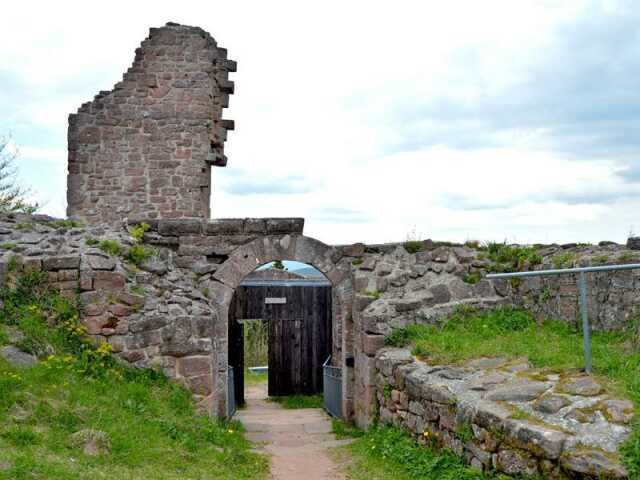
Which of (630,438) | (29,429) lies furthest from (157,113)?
(630,438)

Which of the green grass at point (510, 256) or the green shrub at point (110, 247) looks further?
the green grass at point (510, 256)

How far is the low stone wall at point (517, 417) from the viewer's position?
454cm

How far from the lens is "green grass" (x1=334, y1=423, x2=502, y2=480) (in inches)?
234

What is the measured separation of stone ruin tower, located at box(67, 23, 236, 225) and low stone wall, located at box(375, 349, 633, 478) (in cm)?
706

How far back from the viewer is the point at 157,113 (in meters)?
13.2

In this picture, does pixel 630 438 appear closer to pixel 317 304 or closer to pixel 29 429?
pixel 29 429

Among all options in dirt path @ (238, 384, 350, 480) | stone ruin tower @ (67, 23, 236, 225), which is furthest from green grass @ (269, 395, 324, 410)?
stone ruin tower @ (67, 23, 236, 225)

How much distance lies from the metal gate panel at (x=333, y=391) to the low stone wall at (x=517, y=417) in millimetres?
3821

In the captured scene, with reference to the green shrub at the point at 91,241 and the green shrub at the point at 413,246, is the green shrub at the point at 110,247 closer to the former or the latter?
the green shrub at the point at 91,241

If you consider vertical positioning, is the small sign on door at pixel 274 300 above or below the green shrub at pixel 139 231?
below

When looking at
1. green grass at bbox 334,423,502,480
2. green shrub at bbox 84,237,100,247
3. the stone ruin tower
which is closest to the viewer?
green grass at bbox 334,423,502,480

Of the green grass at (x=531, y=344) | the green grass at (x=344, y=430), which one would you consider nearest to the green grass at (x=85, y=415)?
the green grass at (x=344, y=430)

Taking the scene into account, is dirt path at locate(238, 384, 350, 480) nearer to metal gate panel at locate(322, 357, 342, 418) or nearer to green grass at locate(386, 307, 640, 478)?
metal gate panel at locate(322, 357, 342, 418)

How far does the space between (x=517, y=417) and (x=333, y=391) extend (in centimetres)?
701
